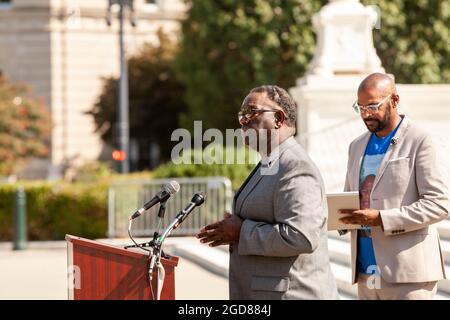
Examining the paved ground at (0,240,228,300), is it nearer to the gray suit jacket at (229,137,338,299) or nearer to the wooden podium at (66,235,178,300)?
the wooden podium at (66,235,178,300)

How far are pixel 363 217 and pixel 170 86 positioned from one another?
40.3 m

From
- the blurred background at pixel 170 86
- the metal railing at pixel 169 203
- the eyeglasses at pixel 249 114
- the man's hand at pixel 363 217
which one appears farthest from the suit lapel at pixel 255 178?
the metal railing at pixel 169 203

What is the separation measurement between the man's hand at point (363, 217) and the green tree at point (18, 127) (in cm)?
3546

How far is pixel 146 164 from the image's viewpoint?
168 ft

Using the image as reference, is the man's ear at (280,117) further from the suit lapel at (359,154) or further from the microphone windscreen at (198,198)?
the suit lapel at (359,154)

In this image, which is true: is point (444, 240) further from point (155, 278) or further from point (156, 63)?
point (156, 63)

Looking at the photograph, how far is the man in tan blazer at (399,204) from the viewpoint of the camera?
5.46 metres

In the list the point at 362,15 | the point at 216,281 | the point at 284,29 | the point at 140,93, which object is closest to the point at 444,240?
the point at 216,281

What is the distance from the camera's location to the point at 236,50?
119 feet

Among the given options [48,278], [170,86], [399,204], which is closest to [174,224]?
[399,204]

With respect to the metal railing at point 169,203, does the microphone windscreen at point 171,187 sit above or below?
above

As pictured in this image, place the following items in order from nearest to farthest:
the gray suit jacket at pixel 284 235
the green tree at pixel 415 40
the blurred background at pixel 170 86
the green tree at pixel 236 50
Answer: the gray suit jacket at pixel 284 235
the blurred background at pixel 170 86
the green tree at pixel 415 40
the green tree at pixel 236 50

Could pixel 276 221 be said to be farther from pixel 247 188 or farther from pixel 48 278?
pixel 48 278
